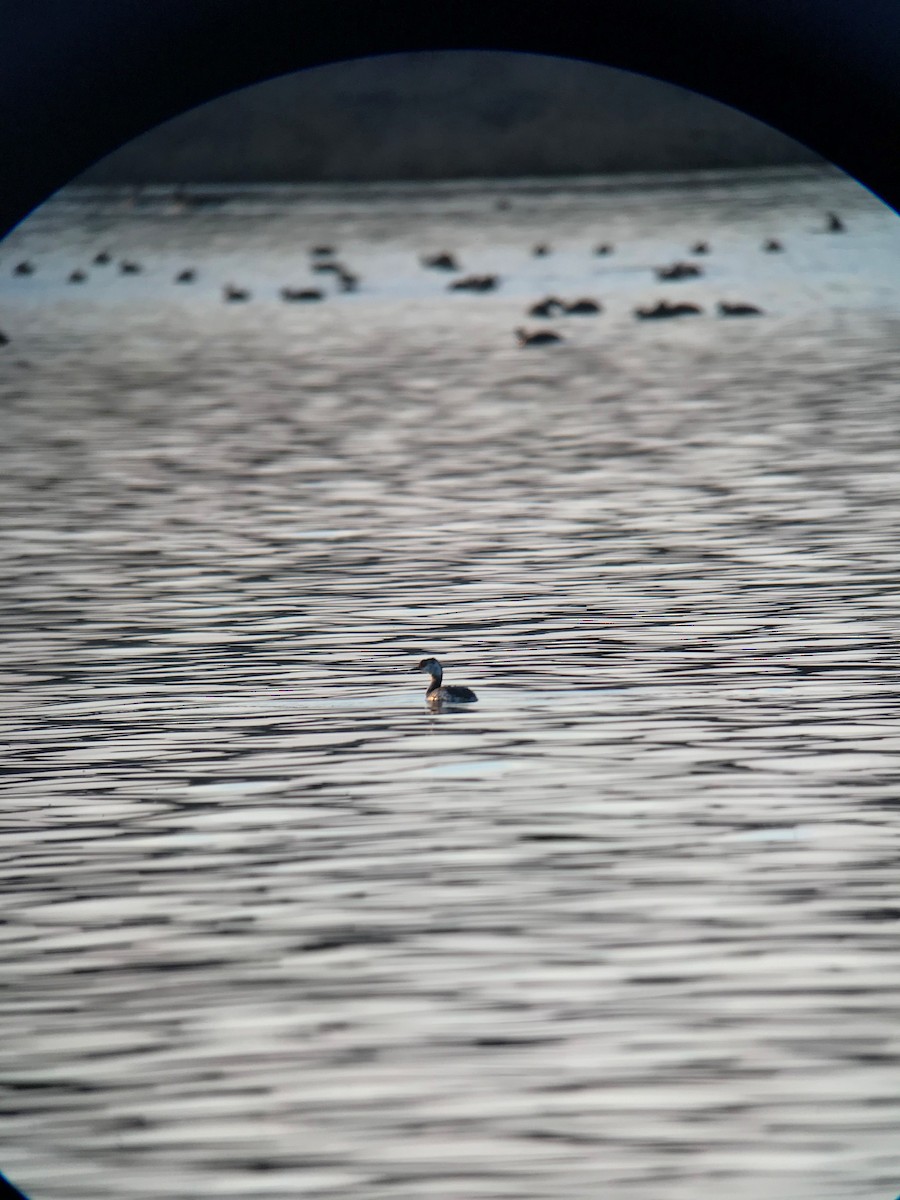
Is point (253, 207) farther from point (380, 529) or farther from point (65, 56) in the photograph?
point (65, 56)

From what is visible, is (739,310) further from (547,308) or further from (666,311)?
(547,308)

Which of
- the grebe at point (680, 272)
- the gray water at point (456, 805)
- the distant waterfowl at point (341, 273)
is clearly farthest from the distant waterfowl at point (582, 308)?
the gray water at point (456, 805)

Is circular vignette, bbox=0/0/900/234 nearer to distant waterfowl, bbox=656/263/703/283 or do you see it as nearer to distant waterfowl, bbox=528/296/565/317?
distant waterfowl, bbox=528/296/565/317

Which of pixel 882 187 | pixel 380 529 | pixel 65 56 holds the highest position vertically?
pixel 65 56

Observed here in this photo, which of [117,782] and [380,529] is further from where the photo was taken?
[380,529]

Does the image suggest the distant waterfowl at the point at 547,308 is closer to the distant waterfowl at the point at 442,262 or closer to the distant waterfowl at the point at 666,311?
the distant waterfowl at the point at 666,311

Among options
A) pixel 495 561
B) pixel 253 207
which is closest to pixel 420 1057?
pixel 495 561

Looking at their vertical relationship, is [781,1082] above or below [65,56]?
below

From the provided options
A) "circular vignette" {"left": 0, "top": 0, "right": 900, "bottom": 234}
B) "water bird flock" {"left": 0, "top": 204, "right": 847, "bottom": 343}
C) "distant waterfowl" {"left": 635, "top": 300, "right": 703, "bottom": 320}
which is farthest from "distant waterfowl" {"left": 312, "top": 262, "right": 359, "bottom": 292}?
"circular vignette" {"left": 0, "top": 0, "right": 900, "bottom": 234}
